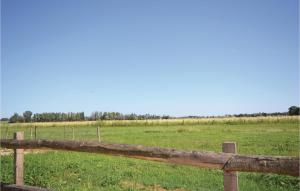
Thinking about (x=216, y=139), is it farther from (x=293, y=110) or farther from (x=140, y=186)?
(x=293, y=110)

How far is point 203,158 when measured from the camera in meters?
3.48

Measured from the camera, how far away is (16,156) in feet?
19.2

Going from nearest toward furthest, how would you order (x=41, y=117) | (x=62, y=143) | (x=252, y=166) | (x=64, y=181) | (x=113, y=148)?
(x=252, y=166)
(x=113, y=148)
(x=62, y=143)
(x=64, y=181)
(x=41, y=117)

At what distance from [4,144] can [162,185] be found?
4370 mm

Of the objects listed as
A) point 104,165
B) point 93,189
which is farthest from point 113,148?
point 104,165

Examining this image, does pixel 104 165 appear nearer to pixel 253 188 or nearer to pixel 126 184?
pixel 126 184

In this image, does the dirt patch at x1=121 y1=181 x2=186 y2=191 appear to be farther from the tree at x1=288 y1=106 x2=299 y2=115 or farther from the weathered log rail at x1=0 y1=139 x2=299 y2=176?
the tree at x1=288 y1=106 x2=299 y2=115

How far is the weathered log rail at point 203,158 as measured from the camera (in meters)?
2.92

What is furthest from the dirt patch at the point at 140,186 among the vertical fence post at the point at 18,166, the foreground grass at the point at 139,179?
the vertical fence post at the point at 18,166

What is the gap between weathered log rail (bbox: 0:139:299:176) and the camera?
292 cm

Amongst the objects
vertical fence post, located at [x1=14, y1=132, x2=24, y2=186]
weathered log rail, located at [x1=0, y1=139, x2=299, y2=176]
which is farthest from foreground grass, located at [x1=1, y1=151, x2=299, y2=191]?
weathered log rail, located at [x1=0, y1=139, x2=299, y2=176]

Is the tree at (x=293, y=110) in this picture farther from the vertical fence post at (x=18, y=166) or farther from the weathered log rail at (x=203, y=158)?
the weathered log rail at (x=203, y=158)

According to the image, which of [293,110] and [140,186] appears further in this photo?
[293,110]

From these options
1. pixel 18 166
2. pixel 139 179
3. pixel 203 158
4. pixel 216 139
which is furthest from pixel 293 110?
pixel 203 158
